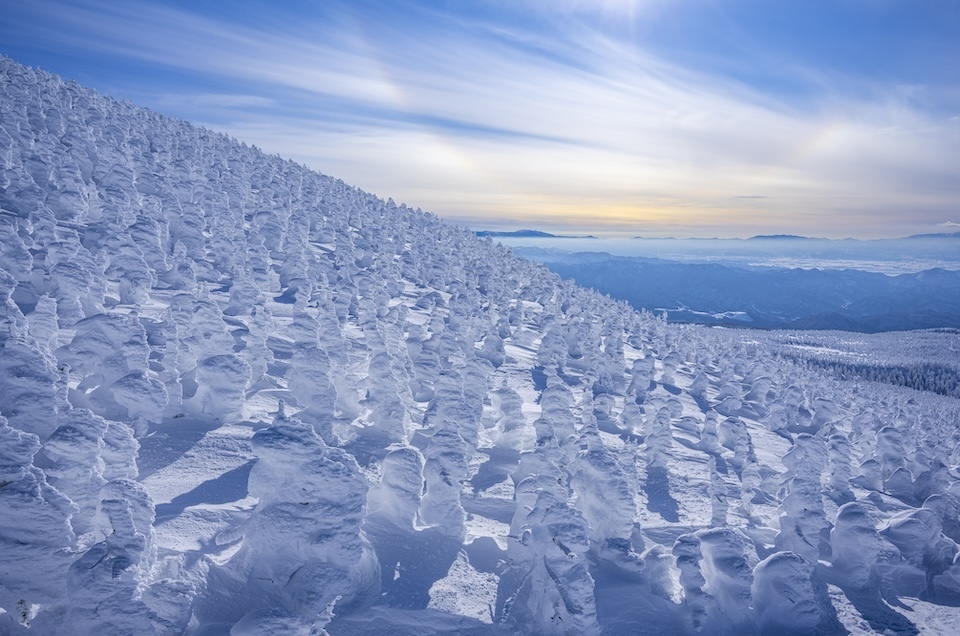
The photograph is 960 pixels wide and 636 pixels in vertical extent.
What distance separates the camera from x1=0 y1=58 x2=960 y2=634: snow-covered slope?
7641mm

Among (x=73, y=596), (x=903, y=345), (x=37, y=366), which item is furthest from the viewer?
(x=903, y=345)

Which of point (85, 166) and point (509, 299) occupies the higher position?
point (85, 166)

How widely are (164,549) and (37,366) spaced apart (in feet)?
13.3

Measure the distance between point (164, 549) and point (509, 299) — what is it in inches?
1493

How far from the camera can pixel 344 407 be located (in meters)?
16.8

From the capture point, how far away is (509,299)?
147 ft

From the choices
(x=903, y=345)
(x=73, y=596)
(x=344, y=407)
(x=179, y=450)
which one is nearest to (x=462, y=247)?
(x=344, y=407)

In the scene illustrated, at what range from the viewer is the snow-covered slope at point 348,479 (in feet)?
25.1

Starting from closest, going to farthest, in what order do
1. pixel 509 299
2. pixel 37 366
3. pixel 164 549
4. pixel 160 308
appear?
1. pixel 164 549
2. pixel 37 366
3. pixel 160 308
4. pixel 509 299

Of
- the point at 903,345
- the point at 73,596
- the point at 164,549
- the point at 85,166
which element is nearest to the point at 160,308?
the point at 164,549

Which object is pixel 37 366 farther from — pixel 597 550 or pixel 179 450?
pixel 597 550

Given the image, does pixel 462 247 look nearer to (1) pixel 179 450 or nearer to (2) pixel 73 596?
(1) pixel 179 450

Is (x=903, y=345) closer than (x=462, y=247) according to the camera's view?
No

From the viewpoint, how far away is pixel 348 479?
8.60m
